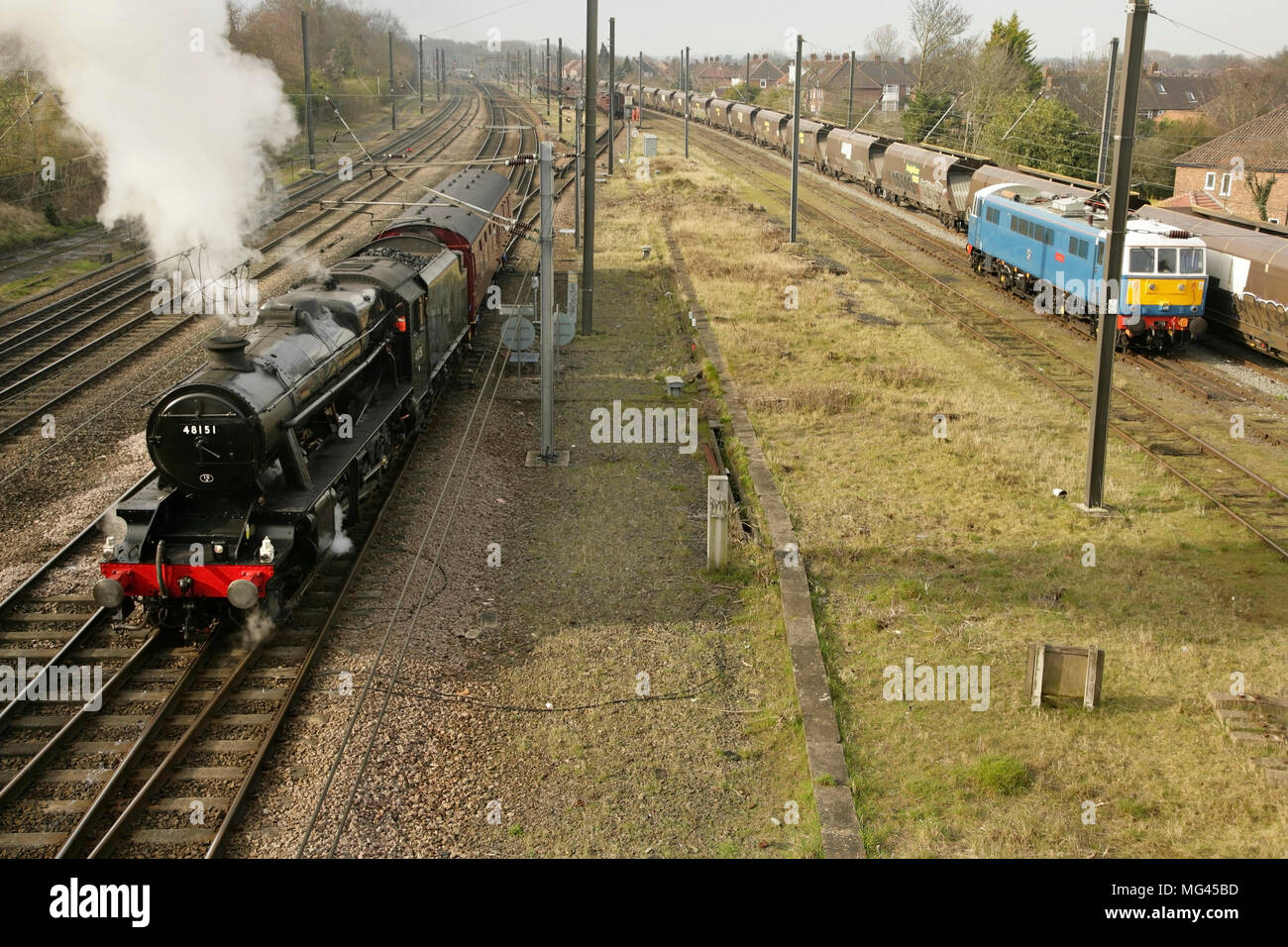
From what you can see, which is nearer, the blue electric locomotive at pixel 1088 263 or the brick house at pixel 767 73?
the blue electric locomotive at pixel 1088 263

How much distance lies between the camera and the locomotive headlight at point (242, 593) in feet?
33.9

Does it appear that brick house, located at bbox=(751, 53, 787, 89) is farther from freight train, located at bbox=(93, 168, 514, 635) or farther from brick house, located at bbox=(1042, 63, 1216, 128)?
freight train, located at bbox=(93, 168, 514, 635)

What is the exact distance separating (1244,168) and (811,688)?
44.2m

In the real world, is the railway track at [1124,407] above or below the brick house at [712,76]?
below

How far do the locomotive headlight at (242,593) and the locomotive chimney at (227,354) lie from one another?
2.36 meters

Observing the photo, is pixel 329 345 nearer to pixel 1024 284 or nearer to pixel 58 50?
pixel 58 50

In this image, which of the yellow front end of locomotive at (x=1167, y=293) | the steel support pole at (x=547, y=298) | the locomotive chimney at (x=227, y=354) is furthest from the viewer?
the yellow front end of locomotive at (x=1167, y=293)

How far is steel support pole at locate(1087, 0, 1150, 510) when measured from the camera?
507 inches

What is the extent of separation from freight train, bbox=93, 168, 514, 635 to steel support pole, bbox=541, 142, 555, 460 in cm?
220

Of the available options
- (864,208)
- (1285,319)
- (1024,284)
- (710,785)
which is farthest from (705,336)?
(864,208)

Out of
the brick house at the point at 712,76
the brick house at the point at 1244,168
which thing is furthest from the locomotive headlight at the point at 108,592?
the brick house at the point at 712,76

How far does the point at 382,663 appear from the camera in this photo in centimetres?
1066

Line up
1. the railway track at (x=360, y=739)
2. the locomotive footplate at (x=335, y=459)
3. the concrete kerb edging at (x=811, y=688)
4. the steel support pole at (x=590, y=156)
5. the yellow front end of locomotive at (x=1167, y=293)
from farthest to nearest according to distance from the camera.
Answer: the steel support pole at (x=590, y=156) < the yellow front end of locomotive at (x=1167, y=293) < the locomotive footplate at (x=335, y=459) < the concrete kerb edging at (x=811, y=688) < the railway track at (x=360, y=739)

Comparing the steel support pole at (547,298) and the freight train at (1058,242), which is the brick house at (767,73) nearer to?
the freight train at (1058,242)
